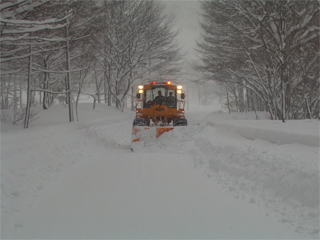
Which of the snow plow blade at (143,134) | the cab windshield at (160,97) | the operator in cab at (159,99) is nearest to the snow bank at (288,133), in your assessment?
the snow plow blade at (143,134)

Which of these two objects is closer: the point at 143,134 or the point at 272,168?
the point at 272,168

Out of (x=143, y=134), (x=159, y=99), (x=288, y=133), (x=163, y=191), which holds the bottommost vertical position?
(x=163, y=191)

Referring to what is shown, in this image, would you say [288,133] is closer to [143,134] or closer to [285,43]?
[143,134]

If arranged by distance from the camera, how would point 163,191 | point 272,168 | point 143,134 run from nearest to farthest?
point 163,191
point 272,168
point 143,134

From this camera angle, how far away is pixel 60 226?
3629mm

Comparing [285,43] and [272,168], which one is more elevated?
[285,43]

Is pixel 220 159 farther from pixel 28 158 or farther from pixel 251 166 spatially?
pixel 28 158

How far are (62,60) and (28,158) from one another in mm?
15311

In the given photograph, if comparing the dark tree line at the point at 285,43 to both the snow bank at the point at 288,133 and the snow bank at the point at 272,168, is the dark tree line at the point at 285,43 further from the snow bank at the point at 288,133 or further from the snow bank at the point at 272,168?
the snow bank at the point at 272,168

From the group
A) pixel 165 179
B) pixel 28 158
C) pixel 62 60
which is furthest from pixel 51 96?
pixel 165 179

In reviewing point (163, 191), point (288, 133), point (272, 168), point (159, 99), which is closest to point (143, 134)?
point (159, 99)

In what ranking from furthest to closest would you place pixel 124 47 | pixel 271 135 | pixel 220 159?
pixel 124 47, pixel 271 135, pixel 220 159

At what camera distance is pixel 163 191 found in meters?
4.94

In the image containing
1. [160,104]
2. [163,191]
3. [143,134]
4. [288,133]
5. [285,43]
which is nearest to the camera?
[163,191]
